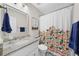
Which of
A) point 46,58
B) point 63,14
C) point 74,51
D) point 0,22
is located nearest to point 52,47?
point 46,58

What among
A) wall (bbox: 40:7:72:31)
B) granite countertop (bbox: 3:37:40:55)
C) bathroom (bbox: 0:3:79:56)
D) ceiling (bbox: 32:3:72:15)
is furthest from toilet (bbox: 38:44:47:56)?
ceiling (bbox: 32:3:72:15)

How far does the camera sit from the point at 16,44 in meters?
1.51

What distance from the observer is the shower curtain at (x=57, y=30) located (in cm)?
157

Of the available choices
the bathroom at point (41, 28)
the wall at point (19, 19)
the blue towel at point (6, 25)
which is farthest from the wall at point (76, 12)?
the blue towel at point (6, 25)

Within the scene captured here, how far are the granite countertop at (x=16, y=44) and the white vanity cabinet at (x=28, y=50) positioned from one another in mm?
37

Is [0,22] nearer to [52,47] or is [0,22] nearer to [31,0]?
[31,0]

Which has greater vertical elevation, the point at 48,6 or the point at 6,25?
the point at 48,6

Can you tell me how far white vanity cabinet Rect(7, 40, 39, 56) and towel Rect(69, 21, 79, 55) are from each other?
44 centimetres

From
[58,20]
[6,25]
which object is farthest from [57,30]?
[6,25]

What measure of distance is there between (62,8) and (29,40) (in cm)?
60

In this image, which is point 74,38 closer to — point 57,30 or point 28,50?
point 57,30

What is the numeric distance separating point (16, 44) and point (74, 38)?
0.74m

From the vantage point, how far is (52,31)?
160 centimetres

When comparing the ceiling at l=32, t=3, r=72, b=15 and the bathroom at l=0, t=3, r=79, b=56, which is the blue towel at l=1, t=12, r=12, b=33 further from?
the ceiling at l=32, t=3, r=72, b=15
